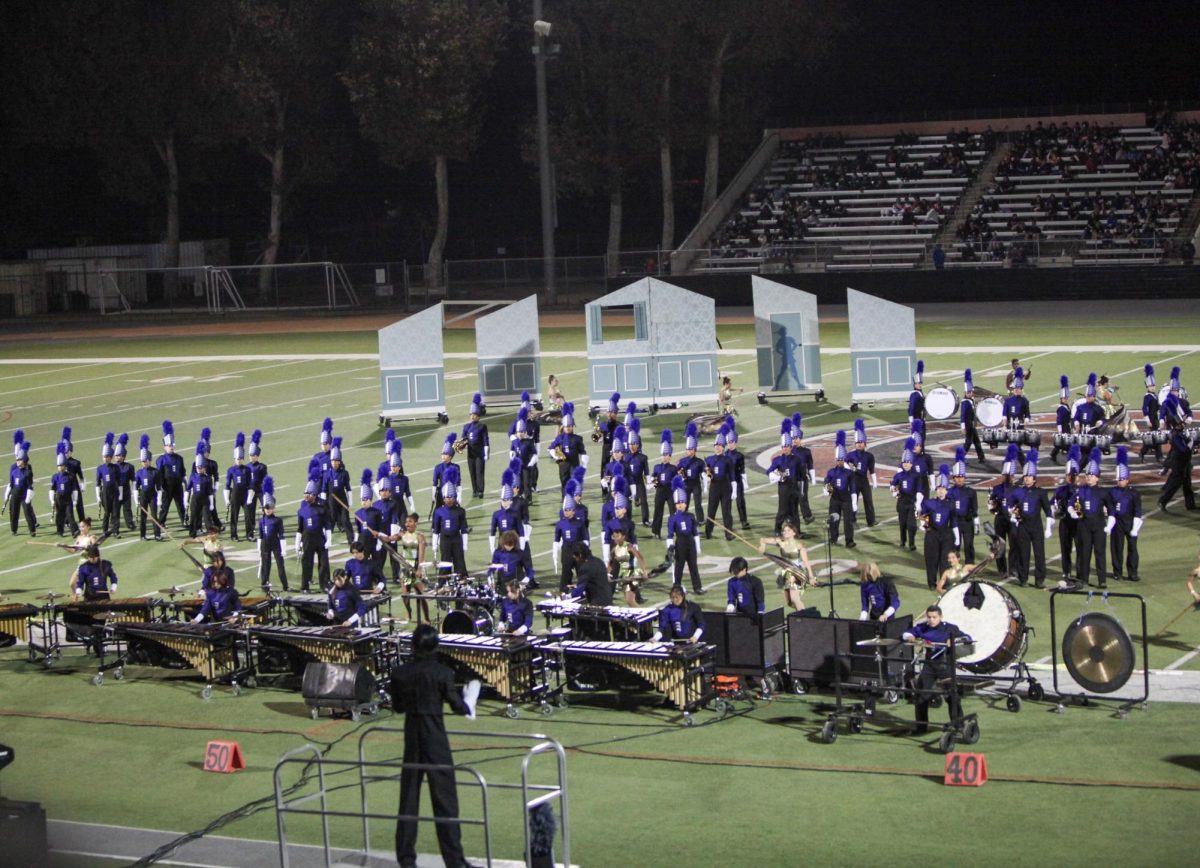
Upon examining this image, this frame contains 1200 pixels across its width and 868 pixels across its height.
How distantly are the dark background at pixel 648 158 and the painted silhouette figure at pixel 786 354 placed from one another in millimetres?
28780

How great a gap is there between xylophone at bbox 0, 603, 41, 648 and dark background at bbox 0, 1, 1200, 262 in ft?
152

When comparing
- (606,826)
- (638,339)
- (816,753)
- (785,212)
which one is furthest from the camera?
(785,212)

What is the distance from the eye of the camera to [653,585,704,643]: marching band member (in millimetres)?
14211

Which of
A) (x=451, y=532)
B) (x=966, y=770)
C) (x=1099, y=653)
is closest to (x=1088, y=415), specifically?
(x=451, y=532)

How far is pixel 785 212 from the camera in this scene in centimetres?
5897

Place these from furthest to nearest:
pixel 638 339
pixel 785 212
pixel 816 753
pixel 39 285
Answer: pixel 39 285 < pixel 785 212 < pixel 638 339 < pixel 816 753

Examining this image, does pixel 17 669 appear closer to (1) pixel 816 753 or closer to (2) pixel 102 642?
(2) pixel 102 642

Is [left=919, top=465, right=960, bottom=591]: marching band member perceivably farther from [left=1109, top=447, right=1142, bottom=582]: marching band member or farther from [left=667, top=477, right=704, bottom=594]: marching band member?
[left=667, top=477, right=704, bottom=594]: marching band member

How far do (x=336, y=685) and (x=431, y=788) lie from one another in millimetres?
4637

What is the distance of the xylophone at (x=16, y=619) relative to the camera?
56.4ft

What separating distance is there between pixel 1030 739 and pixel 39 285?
5923 centimetres

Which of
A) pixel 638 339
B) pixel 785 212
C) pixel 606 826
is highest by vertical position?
pixel 785 212

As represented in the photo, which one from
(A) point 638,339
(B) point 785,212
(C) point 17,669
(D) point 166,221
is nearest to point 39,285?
(D) point 166,221

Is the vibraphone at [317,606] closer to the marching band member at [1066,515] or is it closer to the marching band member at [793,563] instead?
the marching band member at [793,563]
